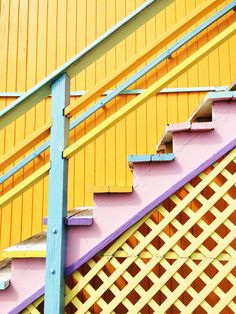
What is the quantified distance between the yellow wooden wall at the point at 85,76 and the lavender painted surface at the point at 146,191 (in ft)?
5.13

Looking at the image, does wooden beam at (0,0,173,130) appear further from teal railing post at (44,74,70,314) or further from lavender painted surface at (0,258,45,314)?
lavender painted surface at (0,258,45,314)

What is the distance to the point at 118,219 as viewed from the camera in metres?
2.25

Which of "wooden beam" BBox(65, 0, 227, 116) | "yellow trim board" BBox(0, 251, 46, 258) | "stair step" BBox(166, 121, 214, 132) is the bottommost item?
"yellow trim board" BBox(0, 251, 46, 258)

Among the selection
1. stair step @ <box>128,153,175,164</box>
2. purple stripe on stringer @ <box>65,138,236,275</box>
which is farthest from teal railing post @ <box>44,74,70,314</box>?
stair step @ <box>128,153,175,164</box>

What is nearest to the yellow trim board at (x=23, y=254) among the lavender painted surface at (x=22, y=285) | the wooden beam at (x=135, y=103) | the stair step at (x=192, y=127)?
the lavender painted surface at (x=22, y=285)

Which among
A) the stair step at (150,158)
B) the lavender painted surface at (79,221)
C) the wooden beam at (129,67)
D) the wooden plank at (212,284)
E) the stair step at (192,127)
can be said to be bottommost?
the wooden plank at (212,284)

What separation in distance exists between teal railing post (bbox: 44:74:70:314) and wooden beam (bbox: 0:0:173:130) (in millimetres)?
54

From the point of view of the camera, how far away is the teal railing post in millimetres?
2123

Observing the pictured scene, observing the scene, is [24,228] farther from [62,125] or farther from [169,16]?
[169,16]

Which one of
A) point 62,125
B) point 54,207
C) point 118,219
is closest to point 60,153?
point 62,125

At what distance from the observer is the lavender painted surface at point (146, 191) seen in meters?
2.22

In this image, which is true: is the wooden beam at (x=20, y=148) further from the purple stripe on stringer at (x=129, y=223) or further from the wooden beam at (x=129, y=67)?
the purple stripe on stringer at (x=129, y=223)

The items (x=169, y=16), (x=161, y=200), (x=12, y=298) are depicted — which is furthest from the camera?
(x=169, y=16)

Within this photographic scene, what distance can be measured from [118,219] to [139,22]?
1266 mm
